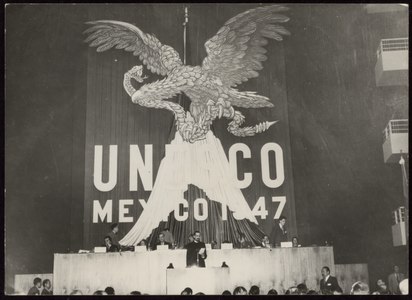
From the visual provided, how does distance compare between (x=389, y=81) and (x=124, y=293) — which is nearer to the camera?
(x=124, y=293)

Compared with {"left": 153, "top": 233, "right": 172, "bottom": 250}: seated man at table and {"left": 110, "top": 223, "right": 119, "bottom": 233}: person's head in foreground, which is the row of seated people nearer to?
{"left": 153, "top": 233, "right": 172, "bottom": 250}: seated man at table

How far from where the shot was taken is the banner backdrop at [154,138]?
1034cm

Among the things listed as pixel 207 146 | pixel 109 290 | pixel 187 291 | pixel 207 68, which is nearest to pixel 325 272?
pixel 187 291

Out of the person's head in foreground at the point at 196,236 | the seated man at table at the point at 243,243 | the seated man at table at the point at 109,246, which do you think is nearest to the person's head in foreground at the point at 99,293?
the seated man at table at the point at 109,246

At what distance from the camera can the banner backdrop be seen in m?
10.3

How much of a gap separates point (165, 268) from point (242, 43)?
4380 millimetres

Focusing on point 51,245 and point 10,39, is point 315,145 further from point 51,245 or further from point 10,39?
point 10,39

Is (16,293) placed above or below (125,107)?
below

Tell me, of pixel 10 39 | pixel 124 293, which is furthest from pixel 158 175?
pixel 10 39

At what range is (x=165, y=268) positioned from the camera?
9.77 meters

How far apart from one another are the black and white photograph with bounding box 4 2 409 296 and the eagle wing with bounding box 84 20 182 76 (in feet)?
0.09

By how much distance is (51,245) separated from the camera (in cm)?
1014

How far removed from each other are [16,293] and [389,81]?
295 inches

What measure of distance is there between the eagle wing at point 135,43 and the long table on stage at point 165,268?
11.5 ft
